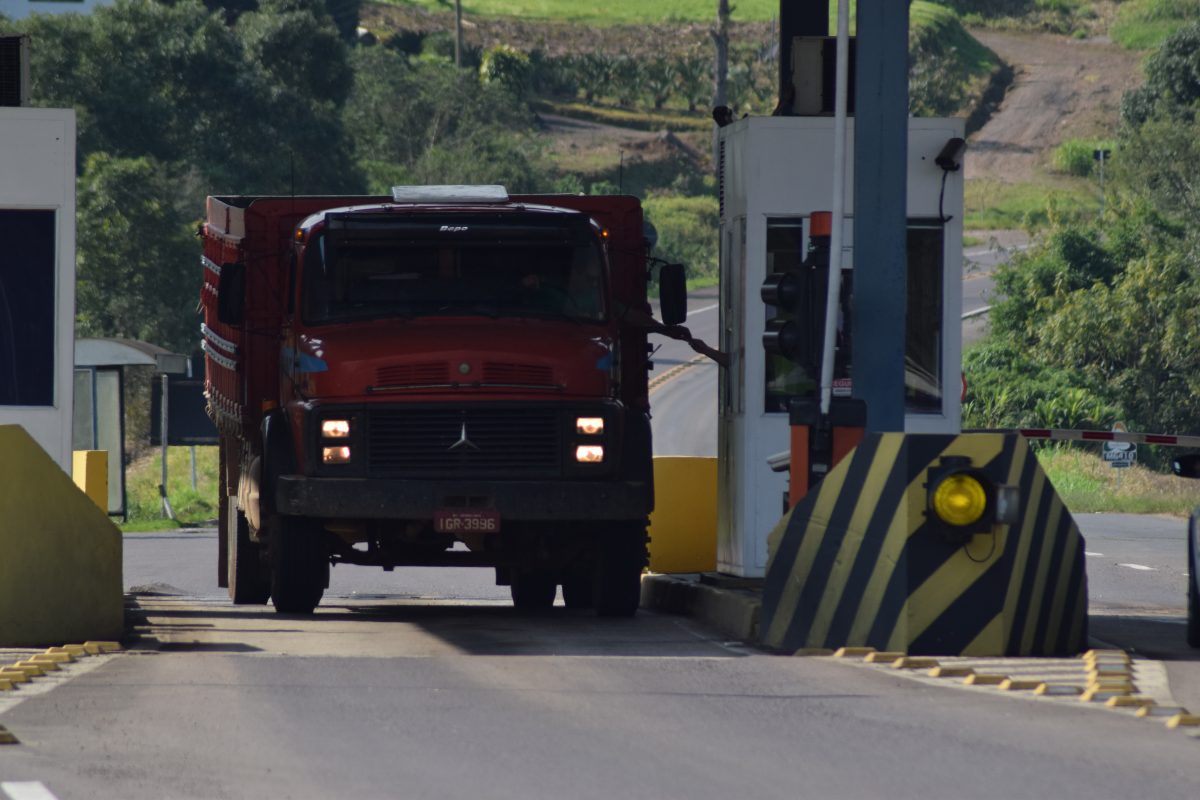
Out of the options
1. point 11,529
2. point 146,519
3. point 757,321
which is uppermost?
point 757,321

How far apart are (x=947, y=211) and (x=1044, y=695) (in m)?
7.22

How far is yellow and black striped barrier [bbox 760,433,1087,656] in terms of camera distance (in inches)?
440

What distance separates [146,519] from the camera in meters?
38.2

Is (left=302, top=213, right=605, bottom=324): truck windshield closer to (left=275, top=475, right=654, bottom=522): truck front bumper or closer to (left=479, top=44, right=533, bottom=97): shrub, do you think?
(left=275, top=475, right=654, bottom=522): truck front bumper

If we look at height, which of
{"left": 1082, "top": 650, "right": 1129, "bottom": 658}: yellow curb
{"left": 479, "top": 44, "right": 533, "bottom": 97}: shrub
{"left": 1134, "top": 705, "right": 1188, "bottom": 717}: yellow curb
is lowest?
{"left": 1082, "top": 650, "right": 1129, "bottom": 658}: yellow curb

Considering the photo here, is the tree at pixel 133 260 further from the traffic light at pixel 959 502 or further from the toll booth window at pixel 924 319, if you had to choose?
the traffic light at pixel 959 502

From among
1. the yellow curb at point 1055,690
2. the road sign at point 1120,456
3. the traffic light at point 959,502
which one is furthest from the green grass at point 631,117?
the yellow curb at point 1055,690

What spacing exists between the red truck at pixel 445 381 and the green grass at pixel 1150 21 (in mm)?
114938

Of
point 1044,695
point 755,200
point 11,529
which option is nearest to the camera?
point 1044,695

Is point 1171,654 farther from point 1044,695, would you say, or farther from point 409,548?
point 409,548

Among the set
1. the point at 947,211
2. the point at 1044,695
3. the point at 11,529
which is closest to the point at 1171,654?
the point at 1044,695

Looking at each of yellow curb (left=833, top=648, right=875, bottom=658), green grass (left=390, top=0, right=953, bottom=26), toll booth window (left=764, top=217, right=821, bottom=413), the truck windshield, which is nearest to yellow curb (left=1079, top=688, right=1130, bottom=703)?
yellow curb (left=833, top=648, right=875, bottom=658)

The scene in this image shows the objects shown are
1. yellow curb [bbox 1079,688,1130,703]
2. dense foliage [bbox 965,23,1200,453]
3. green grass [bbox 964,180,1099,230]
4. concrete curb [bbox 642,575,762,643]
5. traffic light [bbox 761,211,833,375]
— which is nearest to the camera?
yellow curb [bbox 1079,688,1130,703]

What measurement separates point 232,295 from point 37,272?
1658 mm
